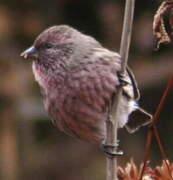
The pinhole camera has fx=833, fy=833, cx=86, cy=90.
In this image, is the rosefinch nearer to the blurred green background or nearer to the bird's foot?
the bird's foot

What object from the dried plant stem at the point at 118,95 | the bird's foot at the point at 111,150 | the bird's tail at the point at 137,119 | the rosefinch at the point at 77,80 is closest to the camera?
the dried plant stem at the point at 118,95

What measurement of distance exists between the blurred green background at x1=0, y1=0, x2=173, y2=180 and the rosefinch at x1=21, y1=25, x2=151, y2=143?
3.60 metres

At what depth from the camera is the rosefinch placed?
4625mm

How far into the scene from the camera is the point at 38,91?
8.80 metres

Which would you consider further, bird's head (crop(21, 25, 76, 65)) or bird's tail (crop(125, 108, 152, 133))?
bird's tail (crop(125, 108, 152, 133))

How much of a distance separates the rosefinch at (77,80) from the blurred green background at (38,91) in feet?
11.8

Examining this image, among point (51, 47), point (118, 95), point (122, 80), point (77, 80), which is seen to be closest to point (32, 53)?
point (51, 47)

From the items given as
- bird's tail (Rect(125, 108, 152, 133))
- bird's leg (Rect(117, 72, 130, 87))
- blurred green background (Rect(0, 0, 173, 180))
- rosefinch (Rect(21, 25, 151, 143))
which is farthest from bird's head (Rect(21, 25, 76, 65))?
blurred green background (Rect(0, 0, 173, 180))

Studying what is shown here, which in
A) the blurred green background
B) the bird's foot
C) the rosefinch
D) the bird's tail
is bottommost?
the blurred green background

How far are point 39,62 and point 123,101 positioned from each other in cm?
56

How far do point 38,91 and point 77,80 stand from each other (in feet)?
13.7

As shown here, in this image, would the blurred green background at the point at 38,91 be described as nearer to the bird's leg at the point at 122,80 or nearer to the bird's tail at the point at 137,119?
the bird's tail at the point at 137,119

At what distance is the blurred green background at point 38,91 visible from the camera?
28.1 feet

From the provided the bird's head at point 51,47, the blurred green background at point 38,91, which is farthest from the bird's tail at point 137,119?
the blurred green background at point 38,91
